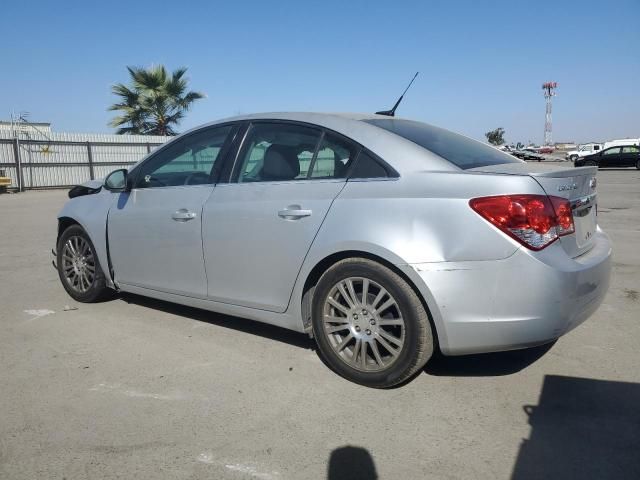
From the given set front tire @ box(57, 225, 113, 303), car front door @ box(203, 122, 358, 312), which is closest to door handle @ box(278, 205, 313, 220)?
car front door @ box(203, 122, 358, 312)

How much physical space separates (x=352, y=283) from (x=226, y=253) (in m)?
0.97

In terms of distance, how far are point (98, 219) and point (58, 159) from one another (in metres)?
21.5

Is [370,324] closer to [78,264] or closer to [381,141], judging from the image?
[381,141]

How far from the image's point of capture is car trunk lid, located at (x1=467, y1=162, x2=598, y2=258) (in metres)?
2.82

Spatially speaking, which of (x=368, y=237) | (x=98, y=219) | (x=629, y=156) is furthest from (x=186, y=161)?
(x=629, y=156)

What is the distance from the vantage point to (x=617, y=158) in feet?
104

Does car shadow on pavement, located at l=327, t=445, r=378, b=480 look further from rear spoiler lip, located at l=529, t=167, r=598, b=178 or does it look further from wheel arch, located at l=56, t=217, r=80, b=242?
wheel arch, located at l=56, t=217, r=80, b=242

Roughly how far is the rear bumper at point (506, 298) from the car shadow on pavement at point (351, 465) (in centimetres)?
74

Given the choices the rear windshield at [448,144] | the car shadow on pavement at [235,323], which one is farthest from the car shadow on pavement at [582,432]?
the car shadow on pavement at [235,323]

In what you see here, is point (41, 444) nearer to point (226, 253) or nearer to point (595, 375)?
point (226, 253)

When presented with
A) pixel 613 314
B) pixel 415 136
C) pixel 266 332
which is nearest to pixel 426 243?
pixel 415 136

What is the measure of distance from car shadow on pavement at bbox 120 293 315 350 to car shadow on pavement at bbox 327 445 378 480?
52.1 inches

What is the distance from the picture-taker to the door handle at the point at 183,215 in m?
3.80

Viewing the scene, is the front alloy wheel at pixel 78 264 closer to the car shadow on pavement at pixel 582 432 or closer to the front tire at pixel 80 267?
the front tire at pixel 80 267
